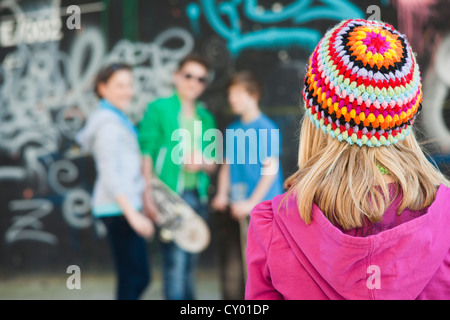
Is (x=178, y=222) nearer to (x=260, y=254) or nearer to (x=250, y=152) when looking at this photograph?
(x=250, y=152)

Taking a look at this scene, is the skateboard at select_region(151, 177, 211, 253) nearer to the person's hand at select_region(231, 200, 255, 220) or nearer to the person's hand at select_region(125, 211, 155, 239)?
the person's hand at select_region(125, 211, 155, 239)

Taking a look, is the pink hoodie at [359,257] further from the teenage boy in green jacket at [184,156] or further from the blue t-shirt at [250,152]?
the teenage boy in green jacket at [184,156]

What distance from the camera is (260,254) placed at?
1569 millimetres

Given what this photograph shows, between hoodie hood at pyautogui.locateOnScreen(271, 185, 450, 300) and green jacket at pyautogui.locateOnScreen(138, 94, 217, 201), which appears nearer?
hoodie hood at pyautogui.locateOnScreen(271, 185, 450, 300)

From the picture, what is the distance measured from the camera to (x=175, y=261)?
4.38 m

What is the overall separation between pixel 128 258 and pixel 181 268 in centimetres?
47

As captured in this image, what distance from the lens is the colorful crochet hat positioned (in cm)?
150

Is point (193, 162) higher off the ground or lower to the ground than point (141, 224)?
higher

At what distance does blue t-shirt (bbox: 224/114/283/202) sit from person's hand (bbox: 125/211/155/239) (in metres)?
0.75

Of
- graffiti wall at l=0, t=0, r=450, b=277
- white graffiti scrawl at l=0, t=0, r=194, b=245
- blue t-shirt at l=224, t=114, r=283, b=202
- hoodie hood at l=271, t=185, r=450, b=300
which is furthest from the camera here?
white graffiti scrawl at l=0, t=0, r=194, b=245

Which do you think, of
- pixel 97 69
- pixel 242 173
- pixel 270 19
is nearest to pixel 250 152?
pixel 242 173

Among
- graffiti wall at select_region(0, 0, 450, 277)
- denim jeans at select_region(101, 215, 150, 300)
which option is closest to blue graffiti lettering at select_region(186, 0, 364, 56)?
graffiti wall at select_region(0, 0, 450, 277)
